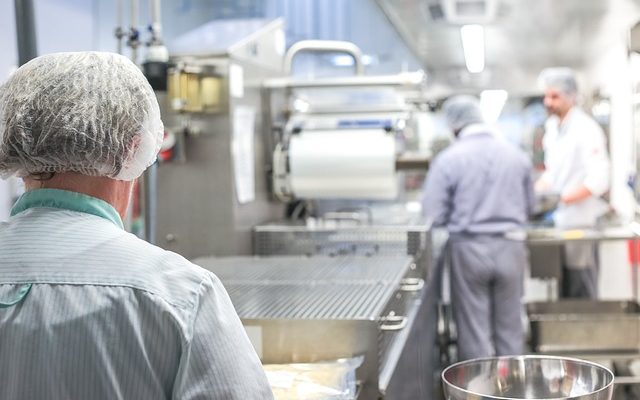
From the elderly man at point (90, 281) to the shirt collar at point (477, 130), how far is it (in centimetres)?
298

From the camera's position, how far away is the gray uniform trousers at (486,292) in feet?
12.5

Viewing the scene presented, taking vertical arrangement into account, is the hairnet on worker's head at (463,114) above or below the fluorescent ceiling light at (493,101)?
below

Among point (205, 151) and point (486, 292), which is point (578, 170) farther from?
point (205, 151)

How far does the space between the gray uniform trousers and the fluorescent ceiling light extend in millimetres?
7122

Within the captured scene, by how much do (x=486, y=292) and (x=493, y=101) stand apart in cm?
890

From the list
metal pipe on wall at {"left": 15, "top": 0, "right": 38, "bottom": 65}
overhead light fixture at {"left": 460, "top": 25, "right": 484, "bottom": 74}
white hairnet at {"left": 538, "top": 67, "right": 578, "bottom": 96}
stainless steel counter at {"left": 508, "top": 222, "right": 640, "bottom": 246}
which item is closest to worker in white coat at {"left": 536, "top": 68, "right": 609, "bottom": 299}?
white hairnet at {"left": 538, "top": 67, "right": 578, "bottom": 96}

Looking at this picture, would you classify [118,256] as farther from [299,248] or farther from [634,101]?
[634,101]

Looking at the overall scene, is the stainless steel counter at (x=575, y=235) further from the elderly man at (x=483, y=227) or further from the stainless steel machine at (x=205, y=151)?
the stainless steel machine at (x=205, y=151)

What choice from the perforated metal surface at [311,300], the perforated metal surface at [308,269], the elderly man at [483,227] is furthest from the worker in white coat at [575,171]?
the perforated metal surface at [311,300]

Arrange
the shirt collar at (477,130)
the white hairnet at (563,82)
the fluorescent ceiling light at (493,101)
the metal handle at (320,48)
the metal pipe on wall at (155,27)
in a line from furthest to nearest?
the fluorescent ceiling light at (493,101)
the white hairnet at (563,82)
the shirt collar at (477,130)
the metal handle at (320,48)
the metal pipe on wall at (155,27)

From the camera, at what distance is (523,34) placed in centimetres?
834

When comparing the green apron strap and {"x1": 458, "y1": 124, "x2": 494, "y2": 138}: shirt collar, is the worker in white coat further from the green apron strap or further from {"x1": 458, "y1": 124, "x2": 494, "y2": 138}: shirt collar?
the green apron strap

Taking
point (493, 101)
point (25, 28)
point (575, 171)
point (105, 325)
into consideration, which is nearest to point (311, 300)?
point (25, 28)

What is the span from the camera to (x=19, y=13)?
6.41 ft
